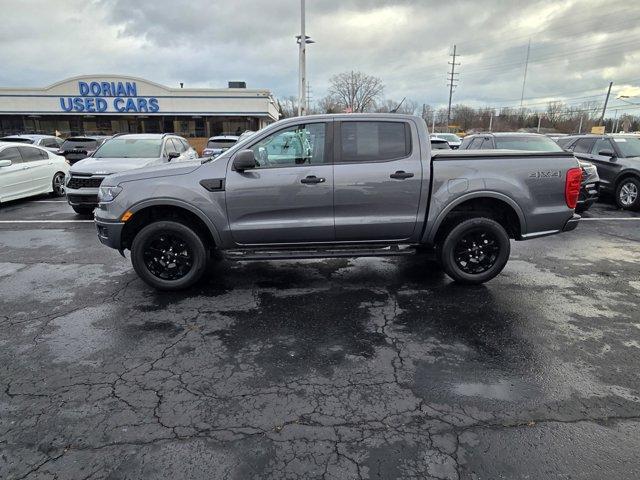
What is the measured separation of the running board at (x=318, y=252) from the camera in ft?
16.1

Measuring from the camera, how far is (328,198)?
4820 millimetres

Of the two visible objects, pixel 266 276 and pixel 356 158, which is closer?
pixel 356 158

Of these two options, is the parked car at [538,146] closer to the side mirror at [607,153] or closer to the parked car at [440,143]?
the side mirror at [607,153]

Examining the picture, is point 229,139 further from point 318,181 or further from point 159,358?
point 159,358

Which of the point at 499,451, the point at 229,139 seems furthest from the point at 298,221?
the point at 229,139

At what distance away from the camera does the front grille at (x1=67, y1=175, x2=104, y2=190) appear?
351 inches

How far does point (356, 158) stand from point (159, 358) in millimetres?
2958

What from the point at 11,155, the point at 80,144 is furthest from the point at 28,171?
the point at 80,144

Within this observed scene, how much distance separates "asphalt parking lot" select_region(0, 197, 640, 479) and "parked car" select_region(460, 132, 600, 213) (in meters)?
4.01

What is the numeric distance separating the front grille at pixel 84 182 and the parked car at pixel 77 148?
5762mm

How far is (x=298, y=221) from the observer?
16.0ft

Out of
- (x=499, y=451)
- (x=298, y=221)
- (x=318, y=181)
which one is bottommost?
(x=499, y=451)

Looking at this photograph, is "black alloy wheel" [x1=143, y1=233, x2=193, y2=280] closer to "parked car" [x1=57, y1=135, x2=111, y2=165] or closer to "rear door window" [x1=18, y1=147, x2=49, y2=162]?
"rear door window" [x1=18, y1=147, x2=49, y2=162]

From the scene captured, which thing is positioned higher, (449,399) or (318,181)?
(318,181)
